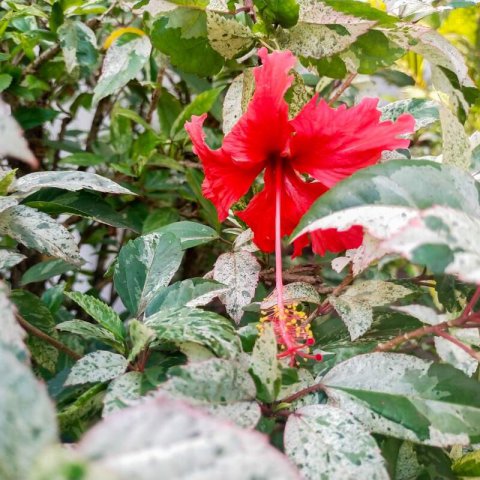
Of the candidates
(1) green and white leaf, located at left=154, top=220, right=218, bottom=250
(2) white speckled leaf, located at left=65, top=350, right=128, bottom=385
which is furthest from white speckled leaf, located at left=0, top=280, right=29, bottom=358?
(1) green and white leaf, located at left=154, top=220, right=218, bottom=250

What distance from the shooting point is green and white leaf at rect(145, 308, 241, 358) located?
1.36 feet

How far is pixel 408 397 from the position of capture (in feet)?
1.40

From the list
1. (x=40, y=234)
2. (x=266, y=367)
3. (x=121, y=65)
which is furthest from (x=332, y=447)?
(x=121, y=65)

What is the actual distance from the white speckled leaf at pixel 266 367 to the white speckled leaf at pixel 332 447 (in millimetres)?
26

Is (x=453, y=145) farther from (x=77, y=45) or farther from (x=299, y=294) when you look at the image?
(x=77, y=45)

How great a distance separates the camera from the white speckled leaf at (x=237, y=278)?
571mm

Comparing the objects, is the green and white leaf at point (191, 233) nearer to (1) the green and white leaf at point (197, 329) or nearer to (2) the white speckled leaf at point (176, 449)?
(1) the green and white leaf at point (197, 329)

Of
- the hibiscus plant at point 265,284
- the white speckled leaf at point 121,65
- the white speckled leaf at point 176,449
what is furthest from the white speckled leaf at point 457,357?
the white speckled leaf at point 121,65

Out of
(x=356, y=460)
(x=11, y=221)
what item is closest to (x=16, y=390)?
(x=356, y=460)

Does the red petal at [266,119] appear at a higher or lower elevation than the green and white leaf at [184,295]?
higher

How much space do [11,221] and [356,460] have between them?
37 cm

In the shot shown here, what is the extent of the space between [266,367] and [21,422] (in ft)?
0.62

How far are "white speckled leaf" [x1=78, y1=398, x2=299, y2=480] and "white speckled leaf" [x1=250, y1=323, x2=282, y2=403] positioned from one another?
0.53 ft

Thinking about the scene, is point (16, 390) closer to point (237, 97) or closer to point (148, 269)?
point (148, 269)
